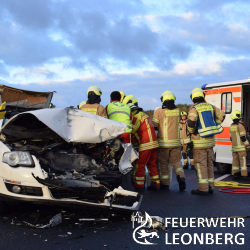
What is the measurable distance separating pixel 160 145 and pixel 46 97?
2.90m

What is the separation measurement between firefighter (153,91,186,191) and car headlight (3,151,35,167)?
4.18 m

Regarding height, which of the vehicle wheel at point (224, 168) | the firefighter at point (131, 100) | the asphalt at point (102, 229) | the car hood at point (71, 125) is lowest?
the asphalt at point (102, 229)

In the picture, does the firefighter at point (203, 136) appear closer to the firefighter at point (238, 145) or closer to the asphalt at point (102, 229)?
the asphalt at point (102, 229)

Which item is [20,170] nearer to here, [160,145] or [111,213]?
[111,213]

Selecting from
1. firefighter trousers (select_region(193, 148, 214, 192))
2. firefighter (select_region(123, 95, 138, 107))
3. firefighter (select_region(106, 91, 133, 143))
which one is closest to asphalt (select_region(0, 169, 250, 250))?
firefighter trousers (select_region(193, 148, 214, 192))

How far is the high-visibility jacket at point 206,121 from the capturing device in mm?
8641

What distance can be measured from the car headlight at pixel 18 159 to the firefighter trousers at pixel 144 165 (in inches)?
141

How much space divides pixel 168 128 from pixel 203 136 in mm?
822

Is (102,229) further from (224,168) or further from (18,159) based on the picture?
(224,168)

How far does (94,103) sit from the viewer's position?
830cm

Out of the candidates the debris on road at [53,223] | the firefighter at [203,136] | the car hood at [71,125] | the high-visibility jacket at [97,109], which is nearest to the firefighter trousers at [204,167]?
the firefighter at [203,136]

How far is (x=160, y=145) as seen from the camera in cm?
921

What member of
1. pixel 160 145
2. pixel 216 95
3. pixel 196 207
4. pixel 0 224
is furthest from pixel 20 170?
pixel 216 95

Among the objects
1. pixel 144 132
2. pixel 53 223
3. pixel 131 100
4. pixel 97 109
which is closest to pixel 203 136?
pixel 144 132
